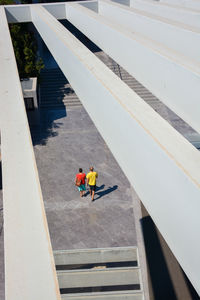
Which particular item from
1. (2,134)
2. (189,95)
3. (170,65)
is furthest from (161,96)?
(2,134)

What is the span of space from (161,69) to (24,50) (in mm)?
12368

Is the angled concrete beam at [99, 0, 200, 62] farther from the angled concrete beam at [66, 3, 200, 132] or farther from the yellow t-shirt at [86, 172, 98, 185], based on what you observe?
the yellow t-shirt at [86, 172, 98, 185]

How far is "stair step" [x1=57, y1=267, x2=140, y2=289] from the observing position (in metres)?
7.58

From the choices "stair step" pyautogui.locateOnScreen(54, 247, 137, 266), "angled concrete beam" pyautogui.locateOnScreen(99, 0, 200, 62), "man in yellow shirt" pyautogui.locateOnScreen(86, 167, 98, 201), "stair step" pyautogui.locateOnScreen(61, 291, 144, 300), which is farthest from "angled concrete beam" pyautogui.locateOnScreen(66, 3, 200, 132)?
"stair step" pyautogui.locateOnScreen(54, 247, 137, 266)

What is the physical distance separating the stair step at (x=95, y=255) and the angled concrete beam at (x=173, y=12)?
6.59 metres

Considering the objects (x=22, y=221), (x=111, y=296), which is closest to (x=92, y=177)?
(x=111, y=296)

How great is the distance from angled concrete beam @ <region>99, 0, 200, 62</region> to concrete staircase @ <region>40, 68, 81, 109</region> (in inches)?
286

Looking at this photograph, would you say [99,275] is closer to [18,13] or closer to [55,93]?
[18,13]

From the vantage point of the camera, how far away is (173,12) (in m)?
10.7

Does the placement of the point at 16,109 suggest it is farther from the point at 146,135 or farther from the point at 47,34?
the point at 47,34

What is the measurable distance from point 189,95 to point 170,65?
0.96m

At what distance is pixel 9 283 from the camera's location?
93.6 inches

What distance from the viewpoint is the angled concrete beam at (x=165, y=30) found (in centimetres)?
702

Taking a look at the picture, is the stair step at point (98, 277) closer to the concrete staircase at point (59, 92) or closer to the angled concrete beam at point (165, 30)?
the angled concrete beam at point (165, 30)
